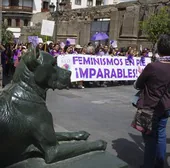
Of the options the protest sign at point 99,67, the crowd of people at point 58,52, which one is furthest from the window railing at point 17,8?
the protest sign at point 99,67

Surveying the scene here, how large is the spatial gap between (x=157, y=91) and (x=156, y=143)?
0.67m

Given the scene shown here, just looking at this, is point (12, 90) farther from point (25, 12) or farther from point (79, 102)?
point (25, 12)

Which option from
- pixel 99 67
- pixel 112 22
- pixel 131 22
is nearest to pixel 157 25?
pixel 131 22

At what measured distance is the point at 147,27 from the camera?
1970 centimetres

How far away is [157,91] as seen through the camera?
11.5 ft

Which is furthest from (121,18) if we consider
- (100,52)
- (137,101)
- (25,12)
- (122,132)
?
(25,12)

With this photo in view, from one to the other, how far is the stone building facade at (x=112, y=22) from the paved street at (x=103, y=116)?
1265 cm

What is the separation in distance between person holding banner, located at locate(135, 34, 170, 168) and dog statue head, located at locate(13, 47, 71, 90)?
157cm

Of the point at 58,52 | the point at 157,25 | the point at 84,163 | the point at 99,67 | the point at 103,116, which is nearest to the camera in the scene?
the point at 84,163

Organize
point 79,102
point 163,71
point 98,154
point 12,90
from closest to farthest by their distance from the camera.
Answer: point 12,90 → point 98,154 → point 163,71 → point 79,102

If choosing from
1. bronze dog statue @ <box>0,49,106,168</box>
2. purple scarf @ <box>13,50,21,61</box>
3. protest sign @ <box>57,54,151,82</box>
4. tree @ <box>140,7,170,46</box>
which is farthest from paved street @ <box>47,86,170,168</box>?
tree @ <box>140,7,170,46</box>

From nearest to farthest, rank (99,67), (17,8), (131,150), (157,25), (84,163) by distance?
(84,163) < (131,150) < (99,67) < (157,25) < (17,8)

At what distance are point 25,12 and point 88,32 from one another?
36511 mm

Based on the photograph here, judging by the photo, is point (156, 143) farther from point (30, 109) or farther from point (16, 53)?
point (16, 53)
